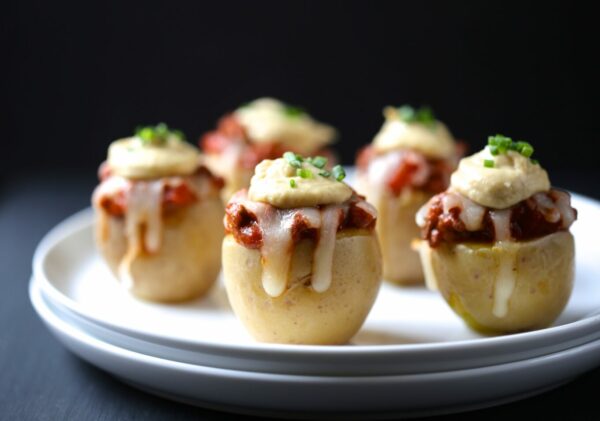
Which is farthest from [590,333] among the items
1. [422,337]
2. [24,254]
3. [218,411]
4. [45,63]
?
[45,63]

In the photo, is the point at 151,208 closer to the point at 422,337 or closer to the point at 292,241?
the point at 292,241

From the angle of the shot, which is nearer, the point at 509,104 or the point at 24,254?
the point at 24,254

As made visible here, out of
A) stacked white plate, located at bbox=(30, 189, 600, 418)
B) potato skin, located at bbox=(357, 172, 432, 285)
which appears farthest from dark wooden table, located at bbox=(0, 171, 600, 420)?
potato skin, located at bbox=(357, 172, 432, 285)

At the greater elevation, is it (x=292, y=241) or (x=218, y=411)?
(x=292, y=241)

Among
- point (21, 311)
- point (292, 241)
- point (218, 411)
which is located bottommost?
point (21, 311)

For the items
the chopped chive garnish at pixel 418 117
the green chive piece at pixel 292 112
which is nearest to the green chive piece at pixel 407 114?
the chopped chive garnish at pixel 418 117

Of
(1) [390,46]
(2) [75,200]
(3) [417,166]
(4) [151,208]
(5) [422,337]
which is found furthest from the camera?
(1) [390,46]

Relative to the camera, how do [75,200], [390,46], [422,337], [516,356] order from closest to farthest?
1. [516,356]
2. [422,337]
3. [75,200]
4. [390,46]
